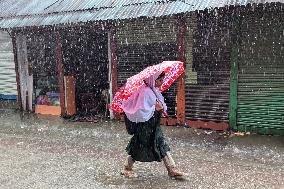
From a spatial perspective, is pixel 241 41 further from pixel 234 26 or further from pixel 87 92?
pixel 87 92

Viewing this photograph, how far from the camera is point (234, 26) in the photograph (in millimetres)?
8039

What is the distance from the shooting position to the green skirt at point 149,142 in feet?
17.9

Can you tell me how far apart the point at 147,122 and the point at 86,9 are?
4929 millimetres

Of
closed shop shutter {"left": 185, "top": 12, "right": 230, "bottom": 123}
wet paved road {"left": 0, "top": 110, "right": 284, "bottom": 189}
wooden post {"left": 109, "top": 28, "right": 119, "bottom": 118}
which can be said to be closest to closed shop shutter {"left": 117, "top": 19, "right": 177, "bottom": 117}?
wooden post {"left": 109, "top": 28, "right": 119, "bottom": 118}

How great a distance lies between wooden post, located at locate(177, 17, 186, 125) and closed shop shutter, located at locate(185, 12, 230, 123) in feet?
0.34

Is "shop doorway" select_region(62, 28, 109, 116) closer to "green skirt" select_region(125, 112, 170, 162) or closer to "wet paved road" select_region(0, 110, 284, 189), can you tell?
"wet paved road" select_region(0, 110, 284, 189)

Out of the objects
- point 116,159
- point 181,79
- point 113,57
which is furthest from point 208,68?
point 116,159

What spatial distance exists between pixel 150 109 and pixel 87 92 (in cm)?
597

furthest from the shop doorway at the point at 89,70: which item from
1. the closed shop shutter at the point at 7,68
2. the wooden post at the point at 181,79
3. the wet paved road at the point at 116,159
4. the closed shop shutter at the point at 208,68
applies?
the closed shop shutter at the point at 7,68

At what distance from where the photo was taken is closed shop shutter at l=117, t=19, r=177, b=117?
29.2ft

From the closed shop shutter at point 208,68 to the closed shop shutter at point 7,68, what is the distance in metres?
6.88

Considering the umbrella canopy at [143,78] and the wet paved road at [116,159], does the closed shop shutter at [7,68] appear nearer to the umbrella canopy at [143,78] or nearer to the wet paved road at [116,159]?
the wet paved road at [116,159]

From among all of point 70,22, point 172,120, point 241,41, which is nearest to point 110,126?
point 172,120

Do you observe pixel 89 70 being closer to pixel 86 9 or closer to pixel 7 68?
pixel 86 9
